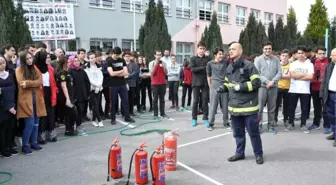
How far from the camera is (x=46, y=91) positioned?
6.14m

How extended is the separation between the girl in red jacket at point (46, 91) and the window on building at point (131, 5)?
1370cm

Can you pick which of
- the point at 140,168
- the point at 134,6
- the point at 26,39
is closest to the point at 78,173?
the point at 140,168

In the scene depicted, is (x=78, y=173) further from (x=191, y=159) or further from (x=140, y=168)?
(x=191, y=159)

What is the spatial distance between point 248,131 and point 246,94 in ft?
2.01

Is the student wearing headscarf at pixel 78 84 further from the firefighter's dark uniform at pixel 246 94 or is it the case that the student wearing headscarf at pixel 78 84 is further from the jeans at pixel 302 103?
the jeans at pixel 302 103

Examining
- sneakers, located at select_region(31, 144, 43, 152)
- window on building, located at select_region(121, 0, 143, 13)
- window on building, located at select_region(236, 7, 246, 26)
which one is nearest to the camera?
sneakers, located at select_region(31, 144, 43, 152)

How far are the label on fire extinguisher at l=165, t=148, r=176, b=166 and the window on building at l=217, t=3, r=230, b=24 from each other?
23105mm

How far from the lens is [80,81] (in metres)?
7.04

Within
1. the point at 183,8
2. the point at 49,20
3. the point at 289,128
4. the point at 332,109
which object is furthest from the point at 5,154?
the point at 183,8

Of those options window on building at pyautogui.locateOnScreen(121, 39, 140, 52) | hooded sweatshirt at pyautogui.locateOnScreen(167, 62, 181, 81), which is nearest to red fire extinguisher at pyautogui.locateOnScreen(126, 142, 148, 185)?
hooded sweatshirt at pyautogui.locateOnScreen(167, 62, 181, 81)

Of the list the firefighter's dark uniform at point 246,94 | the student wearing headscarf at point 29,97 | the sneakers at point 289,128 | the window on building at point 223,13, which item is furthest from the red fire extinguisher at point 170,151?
the window on building at point 223,13

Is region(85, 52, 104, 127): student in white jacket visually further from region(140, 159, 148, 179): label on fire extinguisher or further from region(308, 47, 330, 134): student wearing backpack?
region(308, 47, 330, 134): student wearing backpack

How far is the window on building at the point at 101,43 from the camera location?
57.3 feet

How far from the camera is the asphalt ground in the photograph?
14.5ft
